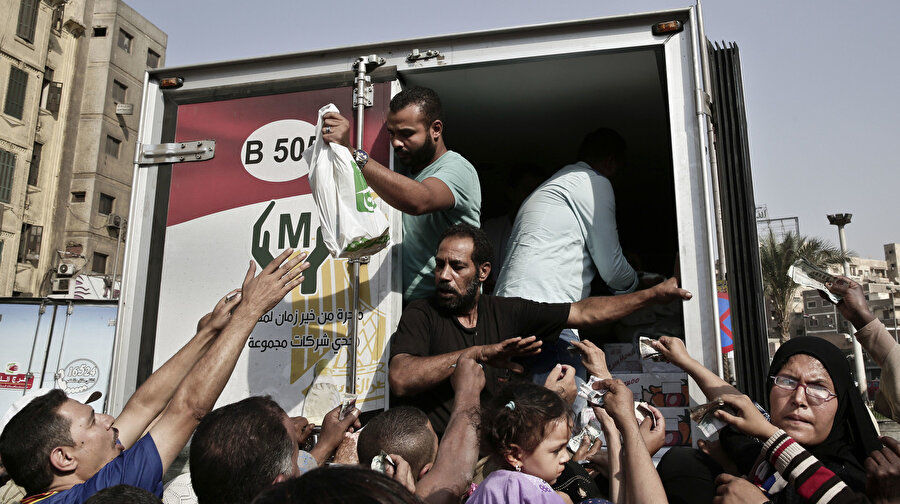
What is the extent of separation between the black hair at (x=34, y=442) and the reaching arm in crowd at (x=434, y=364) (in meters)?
1.17

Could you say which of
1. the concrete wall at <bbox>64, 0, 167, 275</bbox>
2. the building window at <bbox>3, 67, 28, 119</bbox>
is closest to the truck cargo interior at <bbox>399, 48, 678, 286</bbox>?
the building window at <bbox>3, 67, 28, 119</bbox>

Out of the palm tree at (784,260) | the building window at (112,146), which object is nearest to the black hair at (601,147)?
the palm tree at (784,260)

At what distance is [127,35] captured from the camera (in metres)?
34.1

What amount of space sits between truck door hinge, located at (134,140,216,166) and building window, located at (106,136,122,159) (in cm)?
3231

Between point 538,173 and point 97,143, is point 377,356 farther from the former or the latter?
point 97,143

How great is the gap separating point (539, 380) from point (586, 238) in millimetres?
834

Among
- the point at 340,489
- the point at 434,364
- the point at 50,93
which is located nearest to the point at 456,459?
the point at 434,364

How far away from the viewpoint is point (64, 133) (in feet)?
101

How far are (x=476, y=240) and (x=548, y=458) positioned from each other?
4.26 ft

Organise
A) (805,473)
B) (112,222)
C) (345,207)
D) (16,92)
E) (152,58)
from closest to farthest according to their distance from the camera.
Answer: (805,473), (345,207), (16,92), (112,222), (152,58)

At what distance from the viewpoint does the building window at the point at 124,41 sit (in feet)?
110

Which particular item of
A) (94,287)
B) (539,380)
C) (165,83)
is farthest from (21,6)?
(539,380)

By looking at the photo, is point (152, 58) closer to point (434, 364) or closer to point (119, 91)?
point (119, 91)

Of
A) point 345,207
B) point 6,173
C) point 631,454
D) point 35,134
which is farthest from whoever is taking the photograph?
point 35,134
